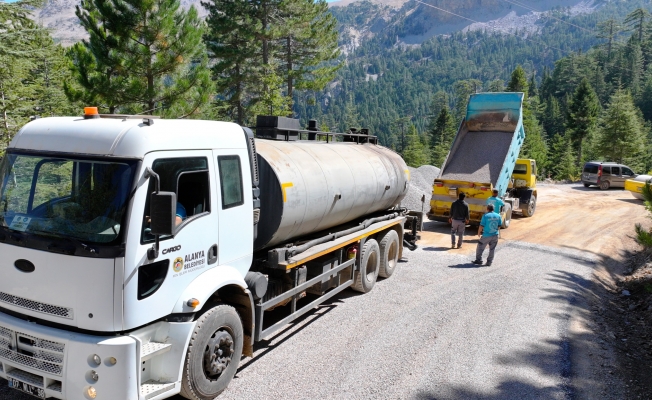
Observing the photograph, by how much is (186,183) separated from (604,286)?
10269 mm

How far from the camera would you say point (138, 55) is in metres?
16.3

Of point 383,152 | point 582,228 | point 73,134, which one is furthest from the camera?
point 582,228

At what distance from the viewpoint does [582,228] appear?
18156 mm

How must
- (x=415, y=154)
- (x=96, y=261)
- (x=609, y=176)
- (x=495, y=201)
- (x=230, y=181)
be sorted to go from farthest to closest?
(x=415, y=154), (x=609, y=176), (x=495, y=201), (x=230, y=181), (x=96, y=261)

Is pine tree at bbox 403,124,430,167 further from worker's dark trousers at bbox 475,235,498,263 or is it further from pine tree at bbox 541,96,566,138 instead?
worker's dark trousers at bbox 475,235,498,263

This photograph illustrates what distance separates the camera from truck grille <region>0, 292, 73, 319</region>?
14.5 feet

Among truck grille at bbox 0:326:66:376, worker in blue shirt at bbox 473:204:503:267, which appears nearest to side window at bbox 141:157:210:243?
truck grille at bbox 0:326:66:376

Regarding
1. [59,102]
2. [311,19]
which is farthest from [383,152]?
[59,102]

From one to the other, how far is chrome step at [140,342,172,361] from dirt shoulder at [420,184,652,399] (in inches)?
197

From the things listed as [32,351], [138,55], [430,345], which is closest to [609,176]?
[138,55]

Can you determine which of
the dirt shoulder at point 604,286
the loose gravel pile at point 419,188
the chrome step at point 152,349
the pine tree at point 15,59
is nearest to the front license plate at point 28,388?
the chrome step at point 152,349

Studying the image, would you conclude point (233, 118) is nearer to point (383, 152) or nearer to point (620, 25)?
point (383, 152)

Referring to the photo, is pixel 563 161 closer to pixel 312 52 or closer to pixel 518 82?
pixel 518 82

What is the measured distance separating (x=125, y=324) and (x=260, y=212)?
Answer: 260 centimetres
